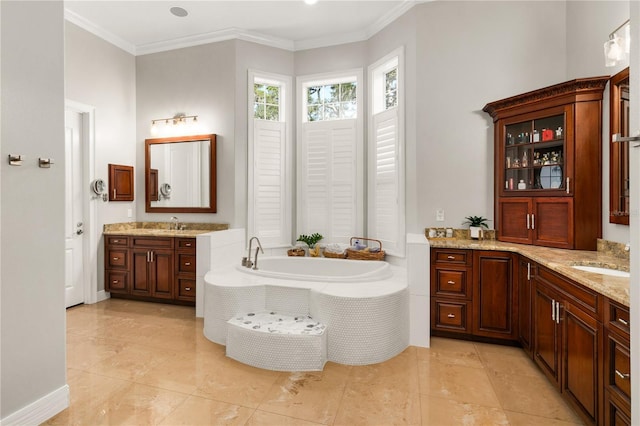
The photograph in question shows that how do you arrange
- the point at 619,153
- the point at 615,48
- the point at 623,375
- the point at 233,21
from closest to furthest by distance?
the point at 623,375 → the point at 615,48 → the point at 619,153 → the point at 233,21

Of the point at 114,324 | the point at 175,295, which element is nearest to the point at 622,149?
the point at 175,295

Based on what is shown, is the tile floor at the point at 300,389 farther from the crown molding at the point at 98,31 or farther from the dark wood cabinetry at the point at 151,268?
the crown molding at the point at 98,31

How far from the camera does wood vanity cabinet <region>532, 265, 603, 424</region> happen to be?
1.70m

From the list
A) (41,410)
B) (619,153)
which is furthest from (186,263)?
(619,153)

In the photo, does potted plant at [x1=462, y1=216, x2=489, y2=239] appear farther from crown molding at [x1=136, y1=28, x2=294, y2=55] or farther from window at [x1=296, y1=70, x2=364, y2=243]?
crown molding at [x1=136, y1=28, x2=294, y2=55]

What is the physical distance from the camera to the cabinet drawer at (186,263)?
396 centimetres

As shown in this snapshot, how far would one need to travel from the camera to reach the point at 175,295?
4.03m

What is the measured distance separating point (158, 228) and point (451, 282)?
384cm

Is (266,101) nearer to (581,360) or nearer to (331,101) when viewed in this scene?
(331,101)

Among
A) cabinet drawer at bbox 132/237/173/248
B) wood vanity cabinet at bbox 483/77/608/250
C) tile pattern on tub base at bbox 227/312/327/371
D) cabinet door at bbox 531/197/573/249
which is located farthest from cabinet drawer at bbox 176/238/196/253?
cabinet door at bbox 531/197/573/249

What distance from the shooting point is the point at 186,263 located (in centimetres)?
399

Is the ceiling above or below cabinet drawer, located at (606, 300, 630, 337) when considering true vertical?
above

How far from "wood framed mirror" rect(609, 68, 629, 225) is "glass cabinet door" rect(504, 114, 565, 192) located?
362 millimetres

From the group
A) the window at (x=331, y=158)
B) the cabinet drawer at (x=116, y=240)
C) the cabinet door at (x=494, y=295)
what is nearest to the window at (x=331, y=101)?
the window at (x=331, y=158)
